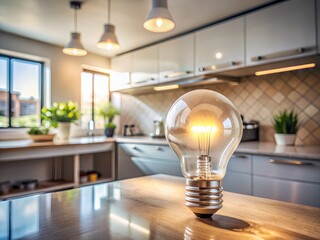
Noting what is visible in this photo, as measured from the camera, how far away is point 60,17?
2561 mm

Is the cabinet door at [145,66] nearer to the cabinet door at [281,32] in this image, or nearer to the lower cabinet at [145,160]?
the lower cabinet at [145,160]

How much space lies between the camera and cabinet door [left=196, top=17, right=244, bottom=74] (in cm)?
238

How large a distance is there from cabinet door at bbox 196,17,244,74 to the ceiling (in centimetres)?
13

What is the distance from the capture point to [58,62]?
3434 mm

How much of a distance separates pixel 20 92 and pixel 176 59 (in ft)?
6.47

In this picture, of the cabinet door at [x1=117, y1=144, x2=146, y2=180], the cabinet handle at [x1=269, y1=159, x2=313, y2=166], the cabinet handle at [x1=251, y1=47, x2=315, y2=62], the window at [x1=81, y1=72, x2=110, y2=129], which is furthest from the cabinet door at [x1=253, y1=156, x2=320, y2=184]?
the window at [x1=81, y1=72, x2=110, y2=129]

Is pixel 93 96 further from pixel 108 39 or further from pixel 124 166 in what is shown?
pixel 108 39

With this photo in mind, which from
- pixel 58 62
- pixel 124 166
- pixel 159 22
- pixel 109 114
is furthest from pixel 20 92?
A: pixel 159 22

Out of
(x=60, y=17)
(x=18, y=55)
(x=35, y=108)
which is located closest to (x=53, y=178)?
(x=35, y=108)

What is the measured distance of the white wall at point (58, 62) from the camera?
9.98 feet

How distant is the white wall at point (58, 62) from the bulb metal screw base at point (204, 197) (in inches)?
122

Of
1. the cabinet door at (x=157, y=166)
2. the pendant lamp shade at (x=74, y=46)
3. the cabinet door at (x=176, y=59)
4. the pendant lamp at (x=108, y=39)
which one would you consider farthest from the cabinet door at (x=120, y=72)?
the pendant lamp at (x=108, y=39)

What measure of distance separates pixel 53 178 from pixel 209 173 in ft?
9.66

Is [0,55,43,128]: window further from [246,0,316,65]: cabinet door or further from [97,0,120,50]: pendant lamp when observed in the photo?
[246,0,316,65]: cabinet door
